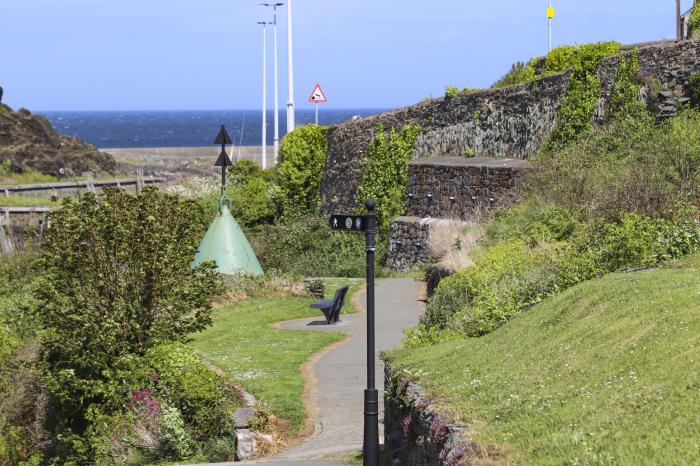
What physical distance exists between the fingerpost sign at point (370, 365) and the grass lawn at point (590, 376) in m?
0.51

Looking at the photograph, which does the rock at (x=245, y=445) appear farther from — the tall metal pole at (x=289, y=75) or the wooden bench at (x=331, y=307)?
the tall metal pole at (x=289, y=75)

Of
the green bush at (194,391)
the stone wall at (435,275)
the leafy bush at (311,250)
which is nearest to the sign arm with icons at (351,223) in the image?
the green bush at (194,391)

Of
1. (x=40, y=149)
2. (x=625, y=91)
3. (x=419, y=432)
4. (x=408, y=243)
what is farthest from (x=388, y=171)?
(x=40, y=149)

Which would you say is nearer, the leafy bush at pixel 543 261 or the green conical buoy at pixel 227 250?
the leafy bush at pixel 543 261

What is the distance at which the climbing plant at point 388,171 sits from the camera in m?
34.2

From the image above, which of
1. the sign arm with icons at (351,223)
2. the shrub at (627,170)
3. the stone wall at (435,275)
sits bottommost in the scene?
the stone wall at (435,275)

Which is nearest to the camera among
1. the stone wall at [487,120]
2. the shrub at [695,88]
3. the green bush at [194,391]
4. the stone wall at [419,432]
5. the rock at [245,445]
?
the stone wall at [419,432]

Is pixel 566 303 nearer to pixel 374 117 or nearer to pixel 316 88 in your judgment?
pixel 374 117

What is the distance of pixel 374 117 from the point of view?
36062 millimetres

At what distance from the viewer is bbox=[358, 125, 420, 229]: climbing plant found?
3416 centimetres

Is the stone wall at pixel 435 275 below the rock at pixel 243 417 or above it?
above

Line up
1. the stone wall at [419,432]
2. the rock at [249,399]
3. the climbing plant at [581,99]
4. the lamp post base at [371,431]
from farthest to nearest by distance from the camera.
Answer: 1. the climbing plant at [581,99]
2. the rock at [249,399]
3. the lamp post base at [371,431]
4. the stone wall at [419,432]

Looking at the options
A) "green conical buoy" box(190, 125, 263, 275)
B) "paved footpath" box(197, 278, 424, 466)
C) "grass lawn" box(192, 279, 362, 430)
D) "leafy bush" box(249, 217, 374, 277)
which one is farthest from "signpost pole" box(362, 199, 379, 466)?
"leafy bush" box(249, 217, 374, 277)

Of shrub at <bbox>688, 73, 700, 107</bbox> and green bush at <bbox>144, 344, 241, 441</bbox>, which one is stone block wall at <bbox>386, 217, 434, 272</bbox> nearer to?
shrub at <bbox>688, 73, 700, 107</bbox>
